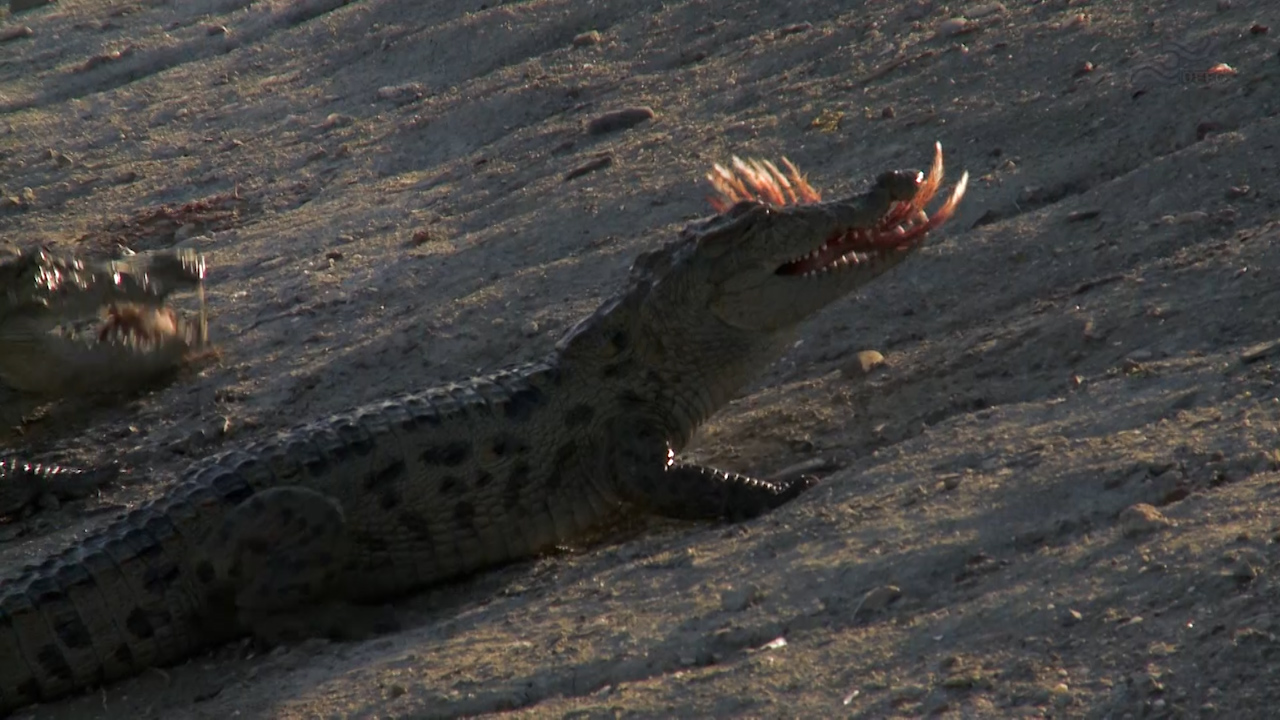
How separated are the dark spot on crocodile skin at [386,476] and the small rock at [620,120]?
372cm

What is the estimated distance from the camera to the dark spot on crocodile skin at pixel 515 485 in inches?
213

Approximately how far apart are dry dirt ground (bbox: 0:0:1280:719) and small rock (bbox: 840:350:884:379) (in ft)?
0.26

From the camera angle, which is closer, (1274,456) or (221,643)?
(1274,456)

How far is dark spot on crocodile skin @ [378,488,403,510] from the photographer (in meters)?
5.30

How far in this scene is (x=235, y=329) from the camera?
7766 mm

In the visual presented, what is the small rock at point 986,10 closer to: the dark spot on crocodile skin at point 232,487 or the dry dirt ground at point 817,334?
the dry dirt ground at point 817,334

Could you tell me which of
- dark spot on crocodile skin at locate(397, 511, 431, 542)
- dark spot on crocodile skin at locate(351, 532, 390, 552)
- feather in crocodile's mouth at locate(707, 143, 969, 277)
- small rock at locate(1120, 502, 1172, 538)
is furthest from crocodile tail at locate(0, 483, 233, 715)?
small rock at locate(1120, 502, 1172, 538)

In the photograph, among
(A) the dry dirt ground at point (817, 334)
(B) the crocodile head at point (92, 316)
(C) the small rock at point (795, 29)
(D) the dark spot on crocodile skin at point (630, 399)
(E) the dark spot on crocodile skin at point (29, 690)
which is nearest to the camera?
(A) the dry dirt ground at point (817, 334)

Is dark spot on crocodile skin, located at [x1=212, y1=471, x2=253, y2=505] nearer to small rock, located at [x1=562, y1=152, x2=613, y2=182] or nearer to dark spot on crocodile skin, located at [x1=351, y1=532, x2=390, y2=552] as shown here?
dark spot on crocodile skin, located at [x1=351, y1=532, x2=390, y2=552]

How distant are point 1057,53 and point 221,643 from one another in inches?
182

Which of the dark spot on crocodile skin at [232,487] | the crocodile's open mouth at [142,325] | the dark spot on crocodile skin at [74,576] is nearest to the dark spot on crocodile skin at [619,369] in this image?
the dark spot on crocodile skin at [232,487]

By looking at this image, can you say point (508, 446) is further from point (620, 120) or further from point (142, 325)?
point (620, 120)

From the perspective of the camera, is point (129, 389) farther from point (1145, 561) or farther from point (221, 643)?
point (1145, 561)

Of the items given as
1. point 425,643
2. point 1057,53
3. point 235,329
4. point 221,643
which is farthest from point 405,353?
point 1057,53
